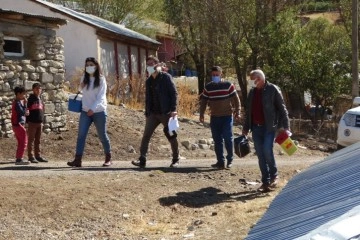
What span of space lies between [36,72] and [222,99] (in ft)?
18.8

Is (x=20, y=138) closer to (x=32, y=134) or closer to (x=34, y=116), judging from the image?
(x=32, y=134)

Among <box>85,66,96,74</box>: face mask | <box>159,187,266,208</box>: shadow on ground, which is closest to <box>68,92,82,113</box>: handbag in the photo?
<box>85,66,96,74</box>: face mask

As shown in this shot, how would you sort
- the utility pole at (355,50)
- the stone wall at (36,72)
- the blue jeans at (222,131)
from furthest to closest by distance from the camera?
the utility pole at (355,50) → the stone wall at (36,72) → the blue jeans at (222,131)

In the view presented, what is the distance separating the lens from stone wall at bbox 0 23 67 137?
1483 centimetres

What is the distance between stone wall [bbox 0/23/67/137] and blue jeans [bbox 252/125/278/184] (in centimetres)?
659

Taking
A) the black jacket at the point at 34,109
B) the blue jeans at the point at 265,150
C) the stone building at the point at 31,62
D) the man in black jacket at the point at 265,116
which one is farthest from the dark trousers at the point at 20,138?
the blue jeans at the point at 265,150

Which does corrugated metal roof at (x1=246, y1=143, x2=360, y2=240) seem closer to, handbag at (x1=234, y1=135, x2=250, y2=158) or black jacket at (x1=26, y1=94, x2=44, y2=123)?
handbag at (x1=234, y1=135, x2=250, y2=158)

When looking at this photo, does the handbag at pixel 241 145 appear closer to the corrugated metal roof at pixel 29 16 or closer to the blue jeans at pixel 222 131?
the blue jeans at pixel 222 131

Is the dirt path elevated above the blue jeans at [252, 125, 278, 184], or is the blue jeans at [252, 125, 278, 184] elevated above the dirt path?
the blue jeans at [252, 125, 278, 184]

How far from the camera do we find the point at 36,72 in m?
15.7

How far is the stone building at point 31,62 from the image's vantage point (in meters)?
14.8

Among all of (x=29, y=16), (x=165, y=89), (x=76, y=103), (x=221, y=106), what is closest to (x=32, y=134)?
(x=76, y=103)

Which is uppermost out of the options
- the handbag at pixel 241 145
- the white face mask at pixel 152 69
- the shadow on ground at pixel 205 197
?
the white face mask at pixel 152 69

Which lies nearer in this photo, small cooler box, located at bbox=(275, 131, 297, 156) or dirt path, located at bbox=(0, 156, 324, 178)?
small cooler box, located at bbox=(275, 131, 297, 156)
